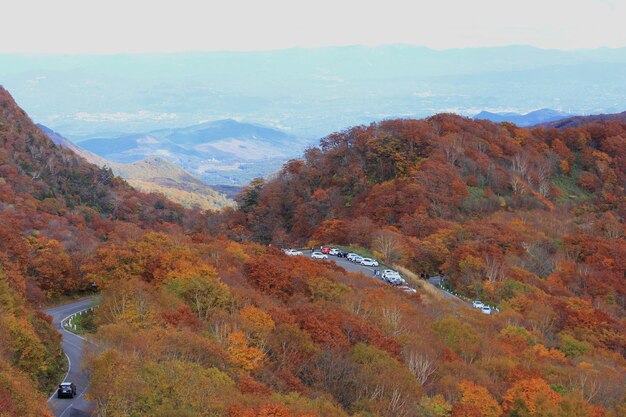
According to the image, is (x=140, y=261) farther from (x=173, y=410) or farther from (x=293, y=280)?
(x=173, y=410)

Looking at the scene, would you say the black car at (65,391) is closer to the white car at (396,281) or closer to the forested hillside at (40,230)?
the forested hillside at (40,230)

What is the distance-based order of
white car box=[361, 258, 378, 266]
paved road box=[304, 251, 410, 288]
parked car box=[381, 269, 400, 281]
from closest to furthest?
parked car box=[381, 269, 400, 281] < paved road box=[304, 251, 410, 288] < white car box=[361, 258, 378, 266]

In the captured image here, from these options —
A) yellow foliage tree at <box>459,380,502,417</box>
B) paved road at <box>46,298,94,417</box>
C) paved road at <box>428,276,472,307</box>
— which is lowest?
paved road at <box>428,276,472,307</box>

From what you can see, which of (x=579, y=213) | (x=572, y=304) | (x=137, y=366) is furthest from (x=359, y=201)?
(x=137, y=366)

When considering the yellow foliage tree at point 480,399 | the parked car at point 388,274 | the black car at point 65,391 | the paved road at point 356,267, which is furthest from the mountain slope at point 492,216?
the black car at point 65,391

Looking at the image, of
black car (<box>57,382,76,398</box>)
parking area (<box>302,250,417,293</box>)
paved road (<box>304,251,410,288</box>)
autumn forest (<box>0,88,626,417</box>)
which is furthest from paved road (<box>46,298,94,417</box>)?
parking area (<box>302,250,417,293</box>)

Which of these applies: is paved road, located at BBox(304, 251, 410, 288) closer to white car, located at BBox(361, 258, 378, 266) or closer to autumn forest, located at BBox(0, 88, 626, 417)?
white car, located at BBox(361, 258, 378, 266)
